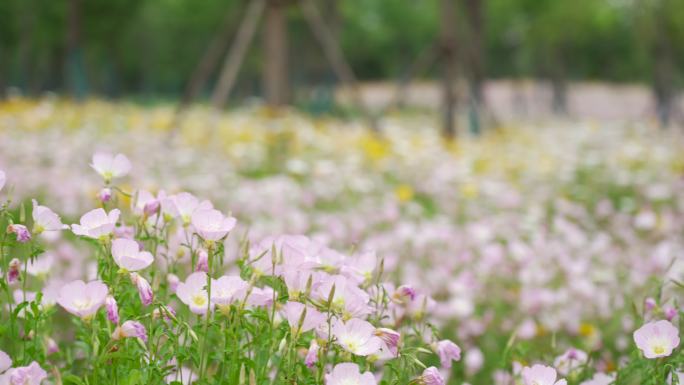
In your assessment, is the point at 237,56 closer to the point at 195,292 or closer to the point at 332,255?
the point at 332,255

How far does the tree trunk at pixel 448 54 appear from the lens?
34.1 feet

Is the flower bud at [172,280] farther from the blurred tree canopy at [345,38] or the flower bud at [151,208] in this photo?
the blurred tree canopy at [345,38]

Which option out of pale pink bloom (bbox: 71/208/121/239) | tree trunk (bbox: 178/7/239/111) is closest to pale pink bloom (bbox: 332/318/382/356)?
pale pink bloom (bbox: 71/208/121/239)

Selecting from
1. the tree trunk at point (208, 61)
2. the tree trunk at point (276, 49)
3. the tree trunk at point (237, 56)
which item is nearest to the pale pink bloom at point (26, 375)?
the tree trunk at point (237, 56)

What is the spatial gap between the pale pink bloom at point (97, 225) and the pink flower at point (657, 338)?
2.95 ft

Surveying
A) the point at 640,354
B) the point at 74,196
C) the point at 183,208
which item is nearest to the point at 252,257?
the point at 183,208

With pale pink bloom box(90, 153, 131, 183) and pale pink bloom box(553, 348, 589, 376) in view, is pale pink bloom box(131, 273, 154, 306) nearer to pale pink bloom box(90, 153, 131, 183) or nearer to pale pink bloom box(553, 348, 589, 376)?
pale pink bloom box(90, 153, 131, 183)

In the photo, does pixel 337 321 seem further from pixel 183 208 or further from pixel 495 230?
pixel 495 230

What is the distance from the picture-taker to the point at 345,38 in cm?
4591

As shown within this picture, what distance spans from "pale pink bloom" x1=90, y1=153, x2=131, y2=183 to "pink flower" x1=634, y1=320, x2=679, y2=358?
102cm

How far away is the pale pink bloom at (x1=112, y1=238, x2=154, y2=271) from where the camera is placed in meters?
1.24

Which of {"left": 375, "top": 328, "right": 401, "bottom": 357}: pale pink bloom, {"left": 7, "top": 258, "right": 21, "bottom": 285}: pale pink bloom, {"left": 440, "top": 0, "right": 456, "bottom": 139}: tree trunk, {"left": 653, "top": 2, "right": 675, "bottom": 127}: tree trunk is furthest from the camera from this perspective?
{"left": 653, "top": 2, "right": 675, "bottom": 127}: tree trunk

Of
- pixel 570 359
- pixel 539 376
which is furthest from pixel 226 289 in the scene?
pixel 570 359

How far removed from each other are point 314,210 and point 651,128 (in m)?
9.81
